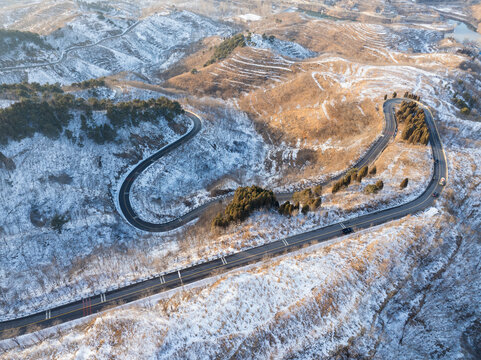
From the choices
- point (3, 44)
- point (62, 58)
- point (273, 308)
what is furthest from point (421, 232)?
point (3, 44)

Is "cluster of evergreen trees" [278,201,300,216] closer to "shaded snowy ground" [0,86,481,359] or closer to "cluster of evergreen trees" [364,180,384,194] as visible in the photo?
"shaded snowy ground" [0,86,481,359]

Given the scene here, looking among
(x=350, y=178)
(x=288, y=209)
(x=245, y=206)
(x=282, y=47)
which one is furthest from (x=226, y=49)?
(x=288, y=209)

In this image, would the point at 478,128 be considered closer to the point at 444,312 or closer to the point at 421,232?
the point at 421,232

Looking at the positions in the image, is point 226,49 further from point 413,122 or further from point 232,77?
point 413,122

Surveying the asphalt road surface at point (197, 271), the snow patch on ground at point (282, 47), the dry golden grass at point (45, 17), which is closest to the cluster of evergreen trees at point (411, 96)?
A: the asphalt road surface at point (197, 271)

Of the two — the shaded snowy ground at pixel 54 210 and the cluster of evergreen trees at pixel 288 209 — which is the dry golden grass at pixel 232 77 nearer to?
the shaded snowy ground at pixel 54 210

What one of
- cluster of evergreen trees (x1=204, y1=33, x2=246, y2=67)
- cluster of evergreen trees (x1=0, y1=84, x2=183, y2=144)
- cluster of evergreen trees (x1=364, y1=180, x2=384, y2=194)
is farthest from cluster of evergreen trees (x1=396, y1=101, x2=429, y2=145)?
cluster of evergreen trees (x1=204, y1=33, x2=246, y2=67)

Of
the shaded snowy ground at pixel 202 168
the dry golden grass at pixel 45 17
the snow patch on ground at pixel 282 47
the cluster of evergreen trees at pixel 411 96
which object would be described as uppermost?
the dry golden grass at pixel 45 17
